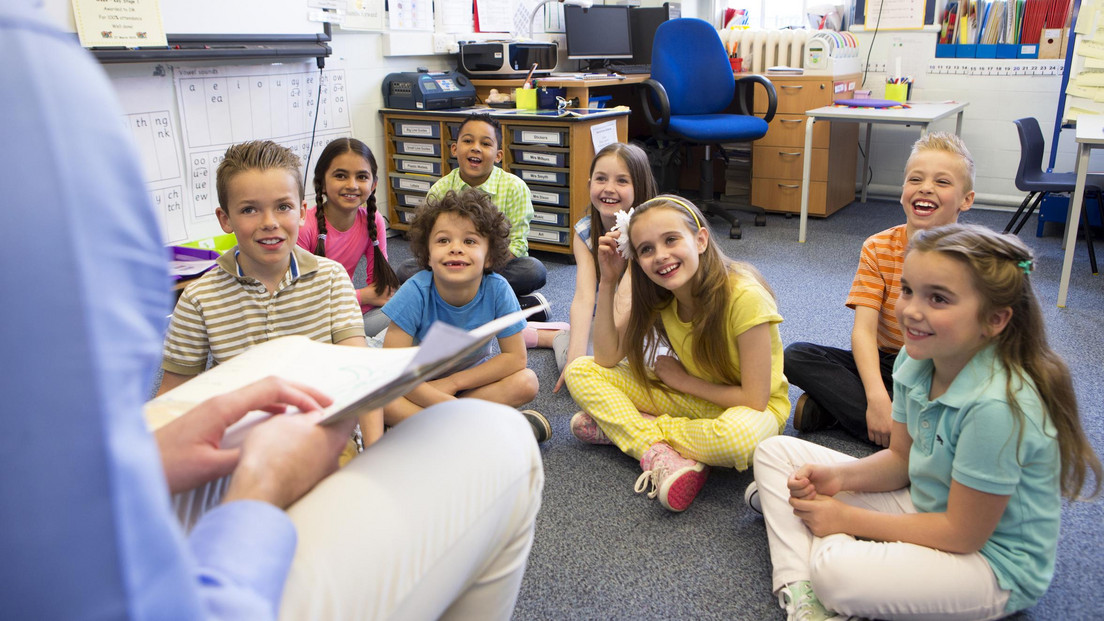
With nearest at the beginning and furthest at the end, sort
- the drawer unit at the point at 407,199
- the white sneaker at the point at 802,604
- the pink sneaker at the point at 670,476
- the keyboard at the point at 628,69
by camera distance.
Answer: the white sneaker at the point at 802,604 → the pink sneaker at the point at 670,476 → the drawer unit at the point at 407,199 → the keyboard at the point at 628,69

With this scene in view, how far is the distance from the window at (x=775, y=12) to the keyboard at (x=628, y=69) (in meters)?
0.96

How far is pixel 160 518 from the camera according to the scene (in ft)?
1.47

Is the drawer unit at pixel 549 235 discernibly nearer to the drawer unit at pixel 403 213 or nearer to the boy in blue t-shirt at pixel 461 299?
the drawer unit at pixel 403 213

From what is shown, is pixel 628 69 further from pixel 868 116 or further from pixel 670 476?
pixel 670 476

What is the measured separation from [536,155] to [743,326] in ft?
6.62

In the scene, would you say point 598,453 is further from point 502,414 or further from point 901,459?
point 502,414

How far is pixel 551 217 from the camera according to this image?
345 cm

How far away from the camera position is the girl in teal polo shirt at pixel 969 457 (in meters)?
1.08

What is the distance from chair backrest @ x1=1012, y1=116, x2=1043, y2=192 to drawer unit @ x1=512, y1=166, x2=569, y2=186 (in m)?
1.86

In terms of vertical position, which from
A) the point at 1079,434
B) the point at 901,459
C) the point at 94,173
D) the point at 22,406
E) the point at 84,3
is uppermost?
the point at 84,3

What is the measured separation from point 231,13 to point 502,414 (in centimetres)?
259

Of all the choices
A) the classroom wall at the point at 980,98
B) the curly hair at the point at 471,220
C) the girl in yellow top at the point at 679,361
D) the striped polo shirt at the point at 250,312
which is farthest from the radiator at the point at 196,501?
the classroom wall at the point at 980,98

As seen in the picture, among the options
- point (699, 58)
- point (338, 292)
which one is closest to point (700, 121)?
point (699, 58)

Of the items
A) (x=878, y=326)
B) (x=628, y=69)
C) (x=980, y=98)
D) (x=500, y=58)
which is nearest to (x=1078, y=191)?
(x=878, y=326)
